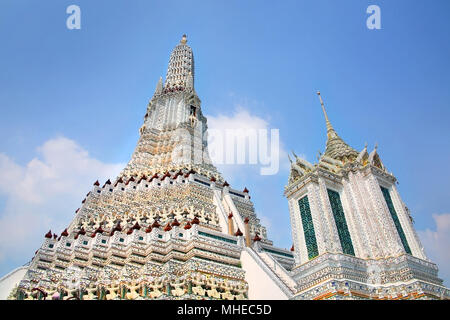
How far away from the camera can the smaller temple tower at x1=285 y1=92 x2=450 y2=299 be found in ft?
39.7

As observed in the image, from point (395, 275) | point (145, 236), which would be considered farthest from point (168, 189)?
point (395, 275)

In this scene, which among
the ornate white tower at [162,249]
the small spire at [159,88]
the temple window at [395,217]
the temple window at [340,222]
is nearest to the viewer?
the temple window at [340,222]

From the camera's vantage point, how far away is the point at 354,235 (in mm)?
13891

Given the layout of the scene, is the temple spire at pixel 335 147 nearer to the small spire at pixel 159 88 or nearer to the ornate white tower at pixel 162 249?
the ornate white tower at pixel 162 249

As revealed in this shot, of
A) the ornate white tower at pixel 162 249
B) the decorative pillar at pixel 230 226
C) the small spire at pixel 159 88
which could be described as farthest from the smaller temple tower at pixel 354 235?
the small spire at pixel 159 88

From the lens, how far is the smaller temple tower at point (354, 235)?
12086 millimetres

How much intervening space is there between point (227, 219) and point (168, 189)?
24.2 ft

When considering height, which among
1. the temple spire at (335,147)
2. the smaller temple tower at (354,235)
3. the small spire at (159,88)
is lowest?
the smaller temple tower at (354,235)

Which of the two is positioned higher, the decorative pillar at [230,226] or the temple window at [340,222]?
the decorative pillar at [230,226]

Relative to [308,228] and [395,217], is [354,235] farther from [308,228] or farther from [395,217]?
[395,217]

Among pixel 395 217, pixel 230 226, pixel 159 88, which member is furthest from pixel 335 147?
pixel 159 88

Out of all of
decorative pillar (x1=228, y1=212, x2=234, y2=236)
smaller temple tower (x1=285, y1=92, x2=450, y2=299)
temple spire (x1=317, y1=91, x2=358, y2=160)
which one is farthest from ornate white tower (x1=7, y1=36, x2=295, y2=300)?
temple spire (x1=317, y1=91, x2=358, y2=160)

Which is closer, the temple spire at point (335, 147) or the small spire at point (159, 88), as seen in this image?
the temple spire at point (335, 147)

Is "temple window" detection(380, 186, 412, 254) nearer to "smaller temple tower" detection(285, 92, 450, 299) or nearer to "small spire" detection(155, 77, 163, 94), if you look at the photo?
"smaller temple tower" detection(285, 92, 450, 299)
